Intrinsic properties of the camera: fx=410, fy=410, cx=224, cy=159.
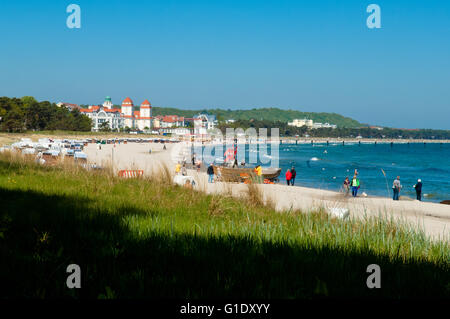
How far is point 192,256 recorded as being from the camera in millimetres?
3553

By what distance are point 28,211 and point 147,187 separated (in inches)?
124

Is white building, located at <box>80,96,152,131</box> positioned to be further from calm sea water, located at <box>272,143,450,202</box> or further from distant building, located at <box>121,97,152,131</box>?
calm sea water, located at <box>272,143,450,202</box>

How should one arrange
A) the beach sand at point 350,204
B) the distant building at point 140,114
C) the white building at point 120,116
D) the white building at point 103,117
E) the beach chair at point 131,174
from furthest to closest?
the distant building at point 140,114 < the white building at point 120,116 < the white building at point 103,117 < the beach chair at point 131,174 < the beach sand at point 350,204

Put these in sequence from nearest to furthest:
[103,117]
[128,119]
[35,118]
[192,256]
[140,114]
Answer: [192,256]
[35,118]
[103,117]
[128,119]
[140,114]

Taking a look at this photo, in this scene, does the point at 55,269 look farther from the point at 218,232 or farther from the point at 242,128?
the point at 242,128

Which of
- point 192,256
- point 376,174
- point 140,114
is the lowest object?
point 376,174

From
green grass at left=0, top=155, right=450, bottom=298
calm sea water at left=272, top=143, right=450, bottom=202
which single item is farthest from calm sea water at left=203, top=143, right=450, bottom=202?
green grass at left=0, top=155, right=450, bottom=298

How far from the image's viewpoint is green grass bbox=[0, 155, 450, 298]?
113 inches

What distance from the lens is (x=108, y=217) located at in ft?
16.9

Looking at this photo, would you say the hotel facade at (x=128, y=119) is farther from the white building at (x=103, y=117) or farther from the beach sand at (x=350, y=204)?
the beach sand at (x=350, y=204)

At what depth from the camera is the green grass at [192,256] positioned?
113 inches

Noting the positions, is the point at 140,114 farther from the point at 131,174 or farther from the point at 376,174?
the point at 131,174

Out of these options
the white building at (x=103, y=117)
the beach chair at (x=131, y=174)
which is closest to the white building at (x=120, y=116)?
the white building at (x=103, y=117)

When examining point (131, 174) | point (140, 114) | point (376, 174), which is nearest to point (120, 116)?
point (140, 114)
